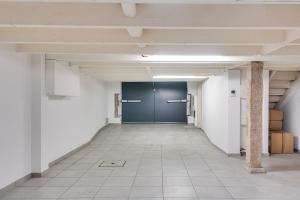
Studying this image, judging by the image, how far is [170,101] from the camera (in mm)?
12375

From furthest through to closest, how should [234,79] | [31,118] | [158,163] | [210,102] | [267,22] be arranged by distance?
[210,102] → [234,79] → [158,163] → [31,118] → [267,22]

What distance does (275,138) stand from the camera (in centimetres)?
701

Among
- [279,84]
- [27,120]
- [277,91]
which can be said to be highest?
[279,84]

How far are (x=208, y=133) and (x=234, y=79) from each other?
311 cm

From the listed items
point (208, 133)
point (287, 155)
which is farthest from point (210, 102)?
point (287, 155)

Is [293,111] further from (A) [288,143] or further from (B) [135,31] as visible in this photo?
(B) [135,31]

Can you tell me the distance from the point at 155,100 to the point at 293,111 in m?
6.22

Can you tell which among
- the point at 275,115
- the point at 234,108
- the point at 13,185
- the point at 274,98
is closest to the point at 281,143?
the point at 275,115

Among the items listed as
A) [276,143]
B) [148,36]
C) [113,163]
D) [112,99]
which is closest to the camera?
[148,36]

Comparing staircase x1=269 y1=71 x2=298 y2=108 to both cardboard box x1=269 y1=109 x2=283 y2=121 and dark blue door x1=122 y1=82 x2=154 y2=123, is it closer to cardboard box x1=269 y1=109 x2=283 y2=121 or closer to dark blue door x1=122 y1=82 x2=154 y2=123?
cardboard box x1=269 y1=109 x2=283 y2=121

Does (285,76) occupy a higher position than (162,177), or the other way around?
(285,76)

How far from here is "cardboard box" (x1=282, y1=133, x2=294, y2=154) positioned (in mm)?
7016

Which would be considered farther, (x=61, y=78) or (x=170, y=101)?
(x=170, y=101)

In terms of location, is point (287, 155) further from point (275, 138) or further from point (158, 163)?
point (158, 163)
